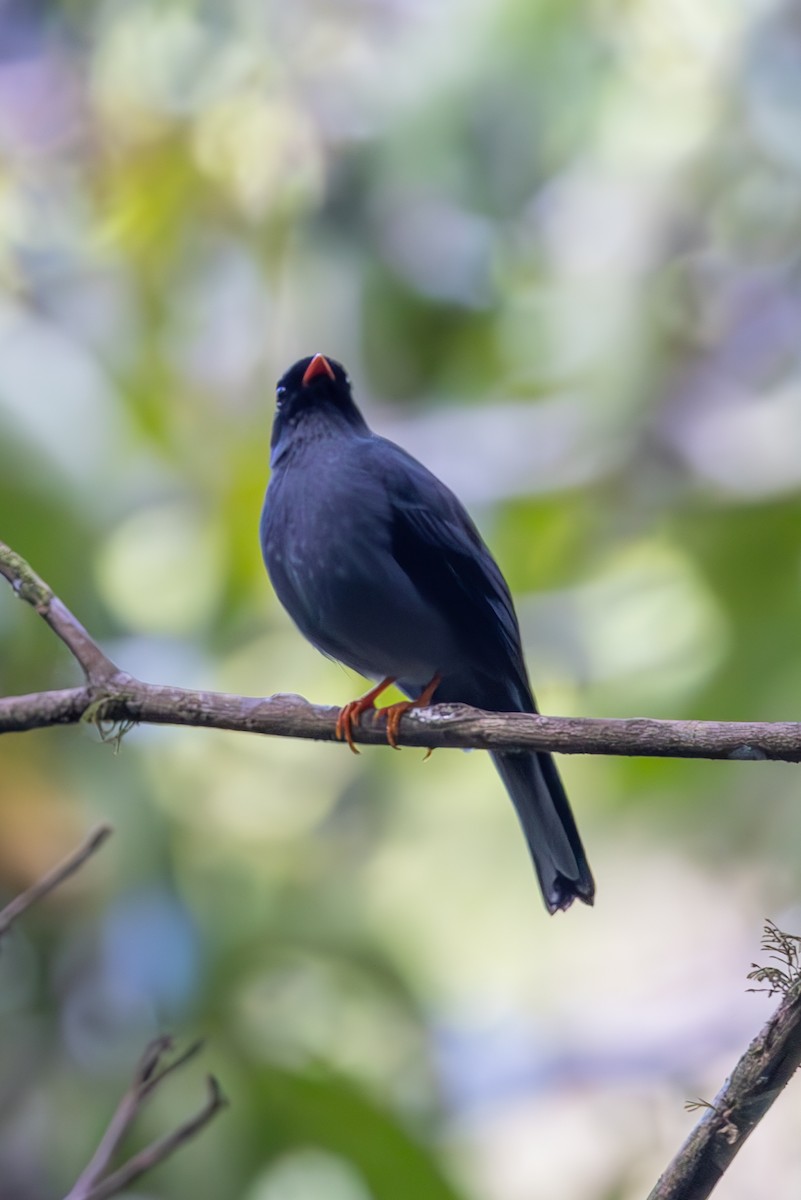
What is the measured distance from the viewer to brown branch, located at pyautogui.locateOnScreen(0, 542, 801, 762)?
2.36 meters

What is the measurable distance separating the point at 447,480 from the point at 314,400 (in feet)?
6.34

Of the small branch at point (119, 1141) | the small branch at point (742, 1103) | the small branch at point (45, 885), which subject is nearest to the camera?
the small branch at point (742, 1103)

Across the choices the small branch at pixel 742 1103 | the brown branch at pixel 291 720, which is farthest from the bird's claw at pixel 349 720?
the small branch at pixel 742 1103

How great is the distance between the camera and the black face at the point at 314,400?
4.01 metres

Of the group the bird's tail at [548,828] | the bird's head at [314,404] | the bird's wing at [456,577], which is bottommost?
the bird's tail at [548,828]

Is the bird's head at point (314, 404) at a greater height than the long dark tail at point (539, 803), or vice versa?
the bird's head at point (314, 404)

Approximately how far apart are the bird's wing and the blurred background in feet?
5.15

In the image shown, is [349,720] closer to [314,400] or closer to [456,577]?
[456,577]

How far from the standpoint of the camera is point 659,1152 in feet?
16.1

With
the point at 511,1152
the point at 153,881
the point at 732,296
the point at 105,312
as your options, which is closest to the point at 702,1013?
the point at 511,1152

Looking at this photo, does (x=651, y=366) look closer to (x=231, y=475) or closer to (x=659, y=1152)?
(x=231, y=475)

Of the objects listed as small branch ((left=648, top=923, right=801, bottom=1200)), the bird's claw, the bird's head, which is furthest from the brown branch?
the bird's head

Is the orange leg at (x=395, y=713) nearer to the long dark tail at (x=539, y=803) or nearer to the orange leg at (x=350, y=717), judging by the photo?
the orange leg at (x=350, y=717)

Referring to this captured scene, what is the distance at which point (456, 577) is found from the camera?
3596mm
